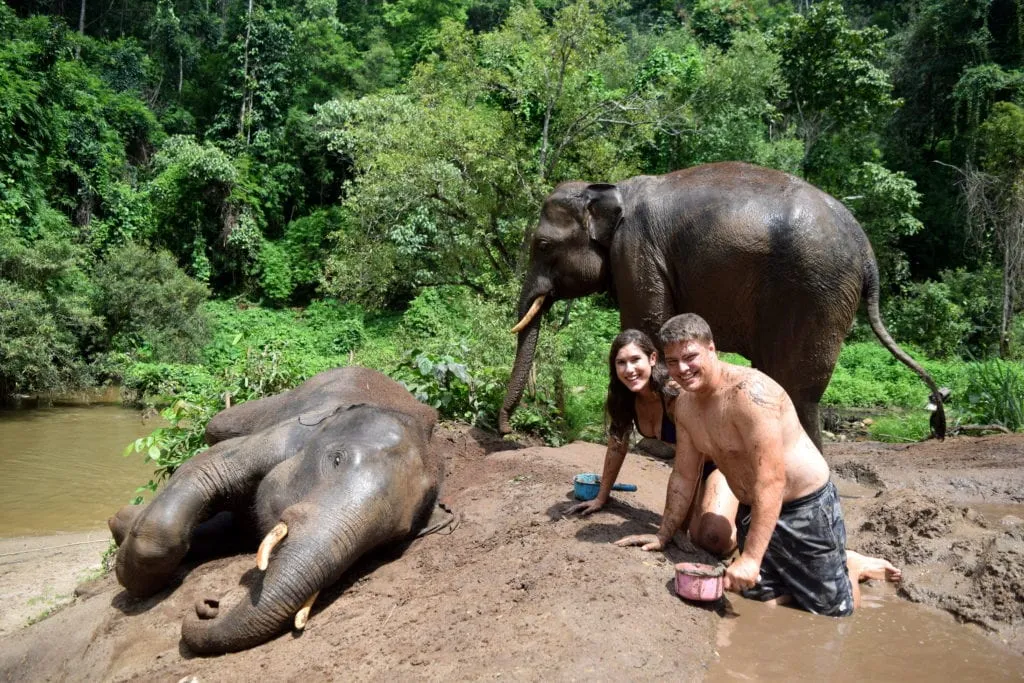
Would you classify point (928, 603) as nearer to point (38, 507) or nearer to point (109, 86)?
point (38, 507)

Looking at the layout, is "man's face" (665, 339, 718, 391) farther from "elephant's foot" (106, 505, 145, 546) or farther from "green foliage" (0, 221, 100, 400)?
"green foliage" (0, 221, 100, 400)

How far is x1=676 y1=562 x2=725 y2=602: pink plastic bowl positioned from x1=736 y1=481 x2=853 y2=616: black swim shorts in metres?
0.34

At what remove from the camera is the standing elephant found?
233 inches

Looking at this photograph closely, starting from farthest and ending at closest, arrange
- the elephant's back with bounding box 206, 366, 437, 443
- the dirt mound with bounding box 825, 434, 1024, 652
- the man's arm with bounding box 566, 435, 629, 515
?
the elephant's back with bounding box 206, 366, 437, 443
the man's arm with bounding box 566, 435, 629, 515
the dirt mound with bounding box 825, 434, 1024, 652

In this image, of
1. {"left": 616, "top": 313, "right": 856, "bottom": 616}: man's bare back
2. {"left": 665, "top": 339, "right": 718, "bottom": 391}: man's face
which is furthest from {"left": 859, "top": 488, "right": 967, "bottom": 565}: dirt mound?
{"left": 665, "top": 339, "right": 718, "bottom": 391}: man's face

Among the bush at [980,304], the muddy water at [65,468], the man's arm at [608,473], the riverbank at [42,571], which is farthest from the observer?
the bush at [980,304]

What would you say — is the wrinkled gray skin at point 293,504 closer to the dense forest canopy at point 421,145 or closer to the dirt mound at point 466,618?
the dirt mound at point 466,618

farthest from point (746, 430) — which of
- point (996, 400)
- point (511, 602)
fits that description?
point (996, 400)

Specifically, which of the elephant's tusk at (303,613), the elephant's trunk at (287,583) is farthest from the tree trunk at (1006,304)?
the elephant's tusk at (303,613)

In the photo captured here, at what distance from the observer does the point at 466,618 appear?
403 centimetres

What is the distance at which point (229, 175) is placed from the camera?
28.4 metres

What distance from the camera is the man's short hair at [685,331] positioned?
12.8ft

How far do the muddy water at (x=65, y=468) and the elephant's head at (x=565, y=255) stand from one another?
5.96m

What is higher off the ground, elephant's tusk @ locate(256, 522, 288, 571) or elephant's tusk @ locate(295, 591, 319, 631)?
elephant's tusk @ locate(256, 522, 288, 571)
